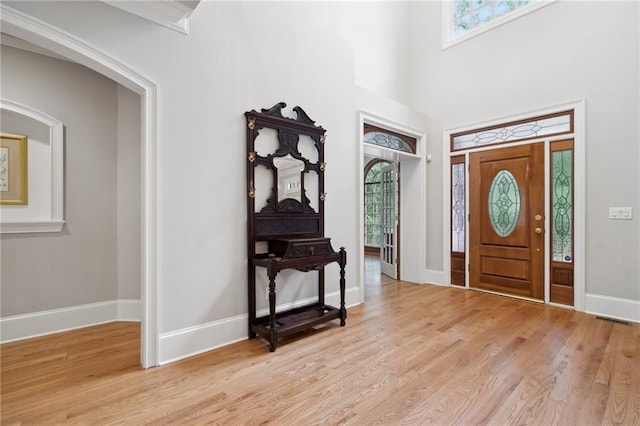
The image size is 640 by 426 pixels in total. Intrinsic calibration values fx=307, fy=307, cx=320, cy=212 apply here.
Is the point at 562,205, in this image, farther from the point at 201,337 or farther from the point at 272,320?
the point at 201,337

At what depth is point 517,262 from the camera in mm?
4129

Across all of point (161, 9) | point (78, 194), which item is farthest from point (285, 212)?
point (78, 194)

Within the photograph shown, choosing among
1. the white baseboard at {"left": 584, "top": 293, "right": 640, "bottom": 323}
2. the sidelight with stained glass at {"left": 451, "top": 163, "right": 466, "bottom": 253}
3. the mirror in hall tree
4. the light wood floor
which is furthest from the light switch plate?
the mirror in hall tree

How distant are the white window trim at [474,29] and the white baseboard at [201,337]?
15.9ft

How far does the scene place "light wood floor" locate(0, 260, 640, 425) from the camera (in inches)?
70.4

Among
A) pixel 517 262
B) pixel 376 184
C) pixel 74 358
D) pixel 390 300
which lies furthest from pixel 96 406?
pixel 376 184

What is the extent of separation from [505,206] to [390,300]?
204cm

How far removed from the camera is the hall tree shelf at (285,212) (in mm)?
2816

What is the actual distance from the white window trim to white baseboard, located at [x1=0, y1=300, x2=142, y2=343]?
567cm

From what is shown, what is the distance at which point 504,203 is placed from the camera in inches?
167

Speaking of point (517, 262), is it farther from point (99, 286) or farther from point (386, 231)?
point (99, 286)

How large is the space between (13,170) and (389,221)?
499 cm

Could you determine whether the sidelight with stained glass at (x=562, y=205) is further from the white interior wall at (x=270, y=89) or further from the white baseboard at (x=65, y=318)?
the white baseboard at (x=65, y=318)

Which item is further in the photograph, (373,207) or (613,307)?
(373,207)
